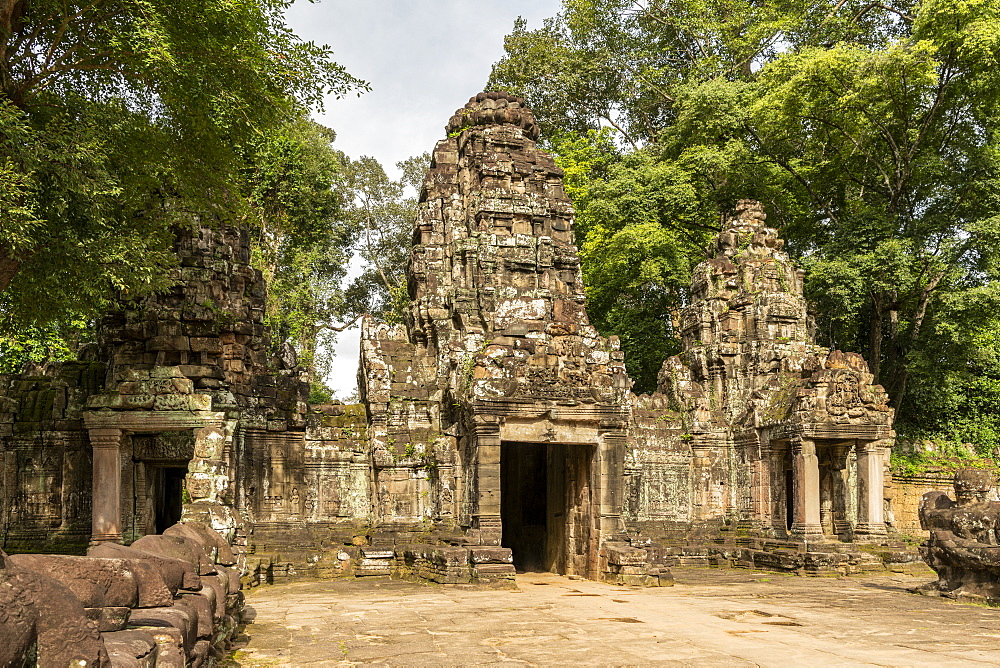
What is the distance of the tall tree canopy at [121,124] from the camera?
10.2 meters

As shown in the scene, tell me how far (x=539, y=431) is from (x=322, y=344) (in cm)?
2077

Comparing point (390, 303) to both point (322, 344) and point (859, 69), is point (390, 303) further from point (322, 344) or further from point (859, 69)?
point (859, 69)

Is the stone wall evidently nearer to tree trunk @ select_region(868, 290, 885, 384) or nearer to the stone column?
tree trunk @ select_region(868, 290, 885, 384)

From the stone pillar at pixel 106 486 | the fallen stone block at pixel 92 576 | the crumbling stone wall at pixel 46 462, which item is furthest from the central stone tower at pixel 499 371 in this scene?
the fallen stone block at pixel 92 576

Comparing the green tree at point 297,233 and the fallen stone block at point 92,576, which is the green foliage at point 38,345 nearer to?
the green tree at point 297,233

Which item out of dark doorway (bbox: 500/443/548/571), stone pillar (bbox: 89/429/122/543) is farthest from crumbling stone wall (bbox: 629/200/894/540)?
stone pillar (bbox: 89/429/122/543)

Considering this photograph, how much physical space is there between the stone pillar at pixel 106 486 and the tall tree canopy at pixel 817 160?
51.7 feet

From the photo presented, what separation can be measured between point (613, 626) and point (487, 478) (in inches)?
182

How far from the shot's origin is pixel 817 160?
25719 millimetres

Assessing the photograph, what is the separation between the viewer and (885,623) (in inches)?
375

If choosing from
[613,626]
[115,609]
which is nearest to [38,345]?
[613,626]

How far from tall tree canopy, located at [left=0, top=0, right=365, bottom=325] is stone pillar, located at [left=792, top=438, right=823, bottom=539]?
10.6 meters

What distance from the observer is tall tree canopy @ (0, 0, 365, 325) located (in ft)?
33.5

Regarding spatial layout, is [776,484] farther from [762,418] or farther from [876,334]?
[876,334]
